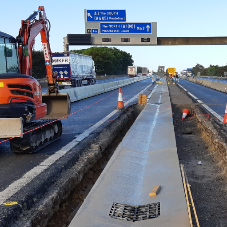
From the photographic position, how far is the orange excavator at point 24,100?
765 cm

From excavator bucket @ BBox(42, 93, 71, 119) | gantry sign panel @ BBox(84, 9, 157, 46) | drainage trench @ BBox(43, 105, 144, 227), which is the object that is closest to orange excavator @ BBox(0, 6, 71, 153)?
excavator bucket @ BBox(42, 93, 71, 119)

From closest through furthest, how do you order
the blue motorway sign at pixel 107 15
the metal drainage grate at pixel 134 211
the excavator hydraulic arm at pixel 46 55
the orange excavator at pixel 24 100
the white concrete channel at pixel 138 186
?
the white concrete channel at pixel 138 186, the metal drainage grate at pixel 134 211, the orange excavator at pixel 24 100, the excavator hydraulic arm at pixel 46 55, the blue motorway sign at pixel 107 15

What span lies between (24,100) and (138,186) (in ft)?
11.9

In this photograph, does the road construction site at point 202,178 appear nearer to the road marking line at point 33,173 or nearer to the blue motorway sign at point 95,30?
the road marking line at point 33,173

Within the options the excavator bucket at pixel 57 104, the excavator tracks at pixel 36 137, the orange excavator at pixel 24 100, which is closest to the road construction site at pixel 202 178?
the excavator tracks at pixel 36 137

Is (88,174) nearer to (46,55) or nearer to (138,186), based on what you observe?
(138,186)

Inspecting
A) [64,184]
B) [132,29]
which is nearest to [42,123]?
[64,184]

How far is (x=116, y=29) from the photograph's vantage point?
45.8 metres

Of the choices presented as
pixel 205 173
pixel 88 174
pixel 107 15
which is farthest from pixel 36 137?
pixel 107 15

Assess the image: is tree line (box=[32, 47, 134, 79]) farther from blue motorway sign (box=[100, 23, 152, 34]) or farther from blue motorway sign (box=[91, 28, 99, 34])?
blue motorway sign (box=[100, 23, 152, 34])

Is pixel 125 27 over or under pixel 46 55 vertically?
over

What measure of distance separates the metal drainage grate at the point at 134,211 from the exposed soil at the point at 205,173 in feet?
1.83

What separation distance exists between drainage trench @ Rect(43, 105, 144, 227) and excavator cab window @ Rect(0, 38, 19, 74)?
8.86 ft

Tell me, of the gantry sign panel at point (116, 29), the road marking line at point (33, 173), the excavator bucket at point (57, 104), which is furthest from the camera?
the gantry sign panel at point (116, 29)
